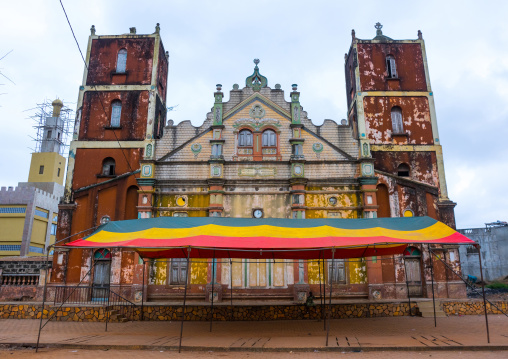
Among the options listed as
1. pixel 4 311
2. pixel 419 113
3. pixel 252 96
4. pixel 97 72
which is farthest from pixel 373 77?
pixel 4 311

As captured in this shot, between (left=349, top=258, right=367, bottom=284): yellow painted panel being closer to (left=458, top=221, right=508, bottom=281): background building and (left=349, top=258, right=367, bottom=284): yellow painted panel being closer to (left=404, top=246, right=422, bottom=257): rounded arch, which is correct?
(left=404, top=246, right=422, bottom=257): rounded arch

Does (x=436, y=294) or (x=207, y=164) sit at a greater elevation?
(x=207, y=164)

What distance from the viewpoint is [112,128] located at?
24.2 m

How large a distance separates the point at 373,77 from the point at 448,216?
9.26 metres

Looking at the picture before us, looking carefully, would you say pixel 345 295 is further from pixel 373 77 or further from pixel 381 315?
pixel 373 77

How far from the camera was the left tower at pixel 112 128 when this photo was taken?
21.7 metres

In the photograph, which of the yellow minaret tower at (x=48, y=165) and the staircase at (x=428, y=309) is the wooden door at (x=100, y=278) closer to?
the staircase at (x=428, y=309)

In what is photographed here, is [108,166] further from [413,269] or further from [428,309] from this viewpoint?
[428,309]

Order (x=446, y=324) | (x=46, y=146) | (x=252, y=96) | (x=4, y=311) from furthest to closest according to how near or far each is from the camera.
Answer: (x=46, y=146)
(x=252, y=96)
(x=4, y=311)
(x=446, y=324)

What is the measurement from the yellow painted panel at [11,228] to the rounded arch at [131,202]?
20.1 metres

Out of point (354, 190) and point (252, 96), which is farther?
point (252, 96)

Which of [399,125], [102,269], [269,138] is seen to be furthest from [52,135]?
[399,125]

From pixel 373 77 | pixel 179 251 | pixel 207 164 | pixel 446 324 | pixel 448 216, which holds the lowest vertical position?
pixel 446 324

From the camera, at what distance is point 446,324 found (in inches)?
584
